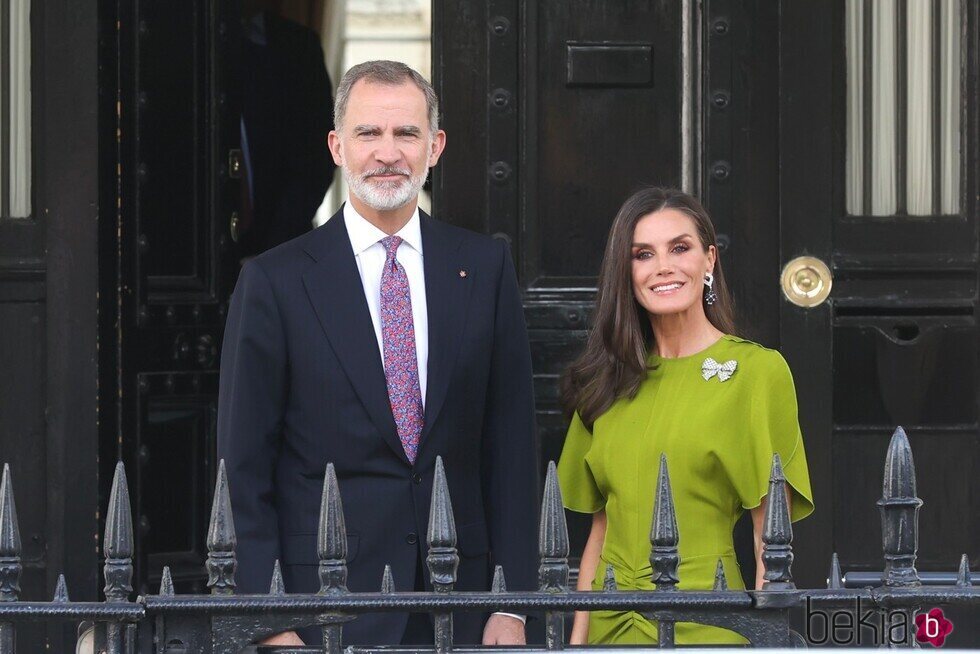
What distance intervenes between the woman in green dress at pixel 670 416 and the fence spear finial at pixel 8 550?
1.33m

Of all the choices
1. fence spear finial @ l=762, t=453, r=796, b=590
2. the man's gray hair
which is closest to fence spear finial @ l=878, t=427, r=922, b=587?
fence spear finial @ l=762, t=453, r=796, b=590

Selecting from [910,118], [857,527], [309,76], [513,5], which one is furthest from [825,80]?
[309,76]

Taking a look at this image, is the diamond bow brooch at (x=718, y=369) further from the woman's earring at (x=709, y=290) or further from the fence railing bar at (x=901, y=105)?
the fence railing bar at (x=901, y=105)

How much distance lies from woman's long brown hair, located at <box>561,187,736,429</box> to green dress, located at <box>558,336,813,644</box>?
0.07 m

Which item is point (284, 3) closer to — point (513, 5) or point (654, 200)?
point (513, 5)

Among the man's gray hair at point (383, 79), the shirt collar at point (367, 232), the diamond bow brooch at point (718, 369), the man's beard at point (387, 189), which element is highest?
the man's gray hair at point (383, 79)

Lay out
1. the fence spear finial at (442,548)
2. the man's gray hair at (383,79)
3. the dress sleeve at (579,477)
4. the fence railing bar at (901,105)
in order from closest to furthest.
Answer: the fence spear finial at (442,548), the man's gray hair at (383,79), the dress sleeve at (579,477), the fence railing bar at (901,105)

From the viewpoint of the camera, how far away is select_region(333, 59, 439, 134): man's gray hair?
390 cm

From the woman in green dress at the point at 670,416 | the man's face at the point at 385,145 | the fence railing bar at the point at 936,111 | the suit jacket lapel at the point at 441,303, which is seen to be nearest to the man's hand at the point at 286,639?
the suit jacket lapel at the point at 441,303

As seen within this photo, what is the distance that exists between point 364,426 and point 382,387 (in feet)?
0.32

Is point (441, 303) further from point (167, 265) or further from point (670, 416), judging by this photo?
point (167, 265)

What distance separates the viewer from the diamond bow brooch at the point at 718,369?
3859mm

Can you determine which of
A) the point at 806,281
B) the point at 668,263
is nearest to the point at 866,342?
the point at 806,281

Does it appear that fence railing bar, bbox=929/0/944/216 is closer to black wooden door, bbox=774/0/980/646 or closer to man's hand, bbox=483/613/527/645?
black wooden door, bbox=774/0/980/646
